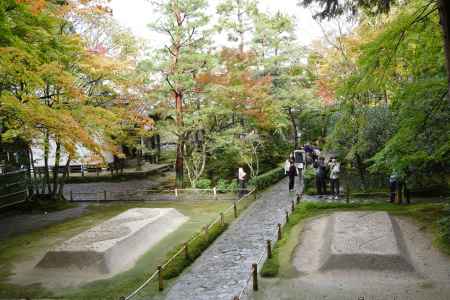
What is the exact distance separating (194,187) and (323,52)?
16291mm

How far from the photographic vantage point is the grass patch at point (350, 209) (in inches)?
448

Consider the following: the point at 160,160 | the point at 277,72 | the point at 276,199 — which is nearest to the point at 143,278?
the point at 276,199

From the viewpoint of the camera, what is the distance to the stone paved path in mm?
10273

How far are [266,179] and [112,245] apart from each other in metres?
14.5

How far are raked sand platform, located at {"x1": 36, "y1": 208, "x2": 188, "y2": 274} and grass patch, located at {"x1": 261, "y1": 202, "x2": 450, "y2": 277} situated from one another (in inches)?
192

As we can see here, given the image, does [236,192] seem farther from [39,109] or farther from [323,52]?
[323,52]

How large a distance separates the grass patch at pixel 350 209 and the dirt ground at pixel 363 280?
0.31 meters

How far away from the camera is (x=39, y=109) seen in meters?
13.9

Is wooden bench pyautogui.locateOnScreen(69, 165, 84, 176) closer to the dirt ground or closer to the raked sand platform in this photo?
the raked sand platform

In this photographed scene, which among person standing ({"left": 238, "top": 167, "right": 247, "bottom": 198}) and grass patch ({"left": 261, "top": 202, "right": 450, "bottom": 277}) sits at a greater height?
person standing ({"left": 238, "top": 167, "right": 247, "bottom": 198})

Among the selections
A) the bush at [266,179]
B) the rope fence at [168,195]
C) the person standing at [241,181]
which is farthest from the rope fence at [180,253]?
the rope fence at [168,195]

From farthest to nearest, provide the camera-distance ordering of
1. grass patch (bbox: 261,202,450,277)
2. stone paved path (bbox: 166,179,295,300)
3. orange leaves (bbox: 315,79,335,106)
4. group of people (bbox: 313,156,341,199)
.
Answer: orange leaves (bbox: 315,79,335,106), group of people (bbox: 313,156,341,199), grass patch (bbox: 261,202,450,277), stone paved path (bbox: 166,179,295,300)

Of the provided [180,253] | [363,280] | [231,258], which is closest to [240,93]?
[231,258]

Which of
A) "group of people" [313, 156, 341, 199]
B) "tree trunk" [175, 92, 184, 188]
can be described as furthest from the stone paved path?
"tree trunk" [175, 92, 184, 188]
